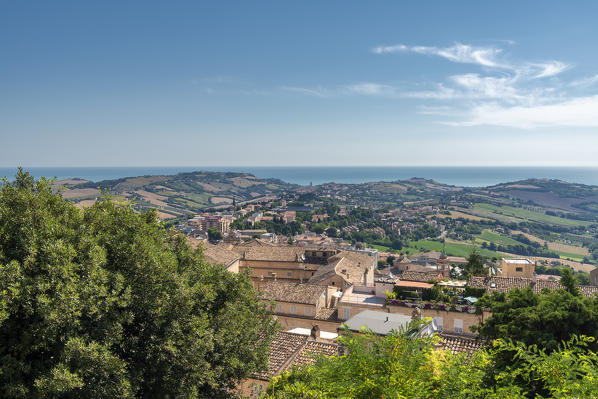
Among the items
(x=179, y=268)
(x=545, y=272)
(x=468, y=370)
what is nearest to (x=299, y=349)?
(x=179, y=268)

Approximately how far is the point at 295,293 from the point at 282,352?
40.5 feet

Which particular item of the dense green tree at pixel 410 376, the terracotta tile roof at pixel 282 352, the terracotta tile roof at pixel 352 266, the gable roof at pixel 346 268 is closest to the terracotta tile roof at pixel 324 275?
the gable roof at pixel 346 268

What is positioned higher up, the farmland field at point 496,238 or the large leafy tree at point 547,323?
the large leafy tree at point 547,323

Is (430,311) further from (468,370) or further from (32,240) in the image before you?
(32,240)

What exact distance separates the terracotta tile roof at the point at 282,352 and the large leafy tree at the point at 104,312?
356cm

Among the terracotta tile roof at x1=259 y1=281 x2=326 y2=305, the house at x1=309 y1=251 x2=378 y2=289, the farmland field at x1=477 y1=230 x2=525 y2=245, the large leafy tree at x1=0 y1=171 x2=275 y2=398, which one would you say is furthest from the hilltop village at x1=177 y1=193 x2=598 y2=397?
the farmland field at x1=477 y1=230 x2=525 y2=245

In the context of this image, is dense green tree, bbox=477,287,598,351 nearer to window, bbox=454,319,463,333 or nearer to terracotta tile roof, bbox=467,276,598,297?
window, bbox=454,319,463,333

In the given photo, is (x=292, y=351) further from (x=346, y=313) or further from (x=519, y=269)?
(x=519, y=269)

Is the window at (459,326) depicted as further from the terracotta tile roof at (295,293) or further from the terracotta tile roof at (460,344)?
the terracotta tile roof at (295,293)

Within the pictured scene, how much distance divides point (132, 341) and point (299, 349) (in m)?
11.2

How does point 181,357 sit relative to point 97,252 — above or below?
below

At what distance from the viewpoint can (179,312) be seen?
44.9 ft

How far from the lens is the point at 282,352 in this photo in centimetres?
2220

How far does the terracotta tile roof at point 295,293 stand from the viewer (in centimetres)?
3344
